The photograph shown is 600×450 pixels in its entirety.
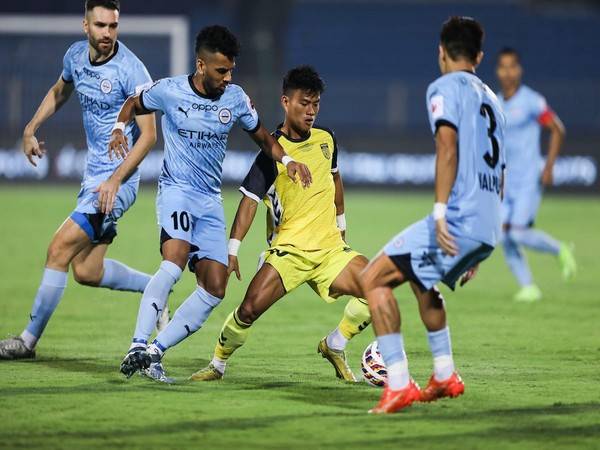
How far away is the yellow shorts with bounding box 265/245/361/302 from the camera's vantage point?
7.77 m

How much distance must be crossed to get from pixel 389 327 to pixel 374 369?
38.7 inches

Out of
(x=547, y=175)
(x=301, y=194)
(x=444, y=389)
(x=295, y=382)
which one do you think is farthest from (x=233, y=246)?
(x=547, y=175)

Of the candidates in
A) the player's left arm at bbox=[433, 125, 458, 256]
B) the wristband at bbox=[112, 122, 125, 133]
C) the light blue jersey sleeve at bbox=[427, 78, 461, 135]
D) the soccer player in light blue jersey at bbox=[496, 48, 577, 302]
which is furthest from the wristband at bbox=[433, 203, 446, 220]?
the soccer player in light blue jersey at bbox=[496, 48, 577, 302]

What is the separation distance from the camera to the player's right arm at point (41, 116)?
866 cm

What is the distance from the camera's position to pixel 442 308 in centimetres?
704

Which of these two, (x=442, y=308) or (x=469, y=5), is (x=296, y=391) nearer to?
(x=442, y=308)

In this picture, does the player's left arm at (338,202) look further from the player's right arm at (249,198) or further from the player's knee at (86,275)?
the player's knee at (86,275)

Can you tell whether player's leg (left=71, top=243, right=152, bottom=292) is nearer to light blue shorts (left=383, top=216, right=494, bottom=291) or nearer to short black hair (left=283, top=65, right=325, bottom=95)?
short black hair (left=283, top=65, right=325, bottom=95)

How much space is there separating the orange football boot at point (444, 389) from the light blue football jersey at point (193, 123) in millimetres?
1988

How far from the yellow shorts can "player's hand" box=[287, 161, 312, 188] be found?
0.53 meters

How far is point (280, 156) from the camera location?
7.68 metres

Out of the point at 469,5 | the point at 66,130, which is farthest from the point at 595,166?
the point at 469,5

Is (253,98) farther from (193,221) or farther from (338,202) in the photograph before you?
(193,221)

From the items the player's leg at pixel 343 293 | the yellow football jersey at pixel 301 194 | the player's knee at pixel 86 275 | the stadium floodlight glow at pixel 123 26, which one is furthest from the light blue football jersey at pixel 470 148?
the stadium floodlight glow at pixel 123 26
